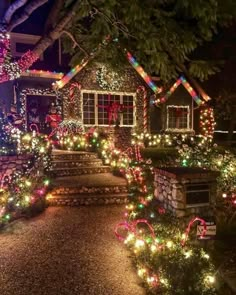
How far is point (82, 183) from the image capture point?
1000 cm

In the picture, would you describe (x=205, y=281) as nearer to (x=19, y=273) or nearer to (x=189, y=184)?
(x=189, y=184)

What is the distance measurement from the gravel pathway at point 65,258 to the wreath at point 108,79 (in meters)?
10.2

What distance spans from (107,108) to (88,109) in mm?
1013

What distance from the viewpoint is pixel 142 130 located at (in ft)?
59.2

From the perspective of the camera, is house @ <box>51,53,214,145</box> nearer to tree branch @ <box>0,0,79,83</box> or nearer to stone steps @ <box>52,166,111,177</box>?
stone steps @ <box>52,166,111,177</box>

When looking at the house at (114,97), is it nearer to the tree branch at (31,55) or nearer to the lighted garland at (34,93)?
the lighted garland at (34,93)

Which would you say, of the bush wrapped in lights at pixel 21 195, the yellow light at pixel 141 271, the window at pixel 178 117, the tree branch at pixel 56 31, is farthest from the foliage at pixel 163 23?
the window at pixel 178 117

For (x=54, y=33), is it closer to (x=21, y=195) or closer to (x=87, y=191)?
(x=87, y=191)

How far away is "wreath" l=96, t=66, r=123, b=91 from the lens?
16.9 m

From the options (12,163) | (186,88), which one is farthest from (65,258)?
(186,88)

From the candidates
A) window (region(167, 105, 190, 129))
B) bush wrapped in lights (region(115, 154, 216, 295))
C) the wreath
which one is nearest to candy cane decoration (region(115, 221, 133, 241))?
bush wrapped in lights (region(115, 154, 216, 295))

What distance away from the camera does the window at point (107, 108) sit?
17000mm

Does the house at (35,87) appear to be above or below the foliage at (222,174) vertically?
above

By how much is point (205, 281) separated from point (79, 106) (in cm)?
1328
